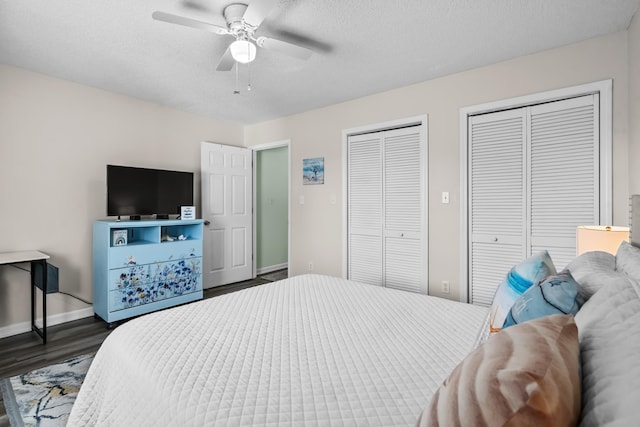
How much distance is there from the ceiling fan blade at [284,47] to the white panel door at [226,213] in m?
2.49

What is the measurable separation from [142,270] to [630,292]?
3.69 metres

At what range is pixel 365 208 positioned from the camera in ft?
12.6

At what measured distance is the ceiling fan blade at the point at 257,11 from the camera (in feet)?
5.95

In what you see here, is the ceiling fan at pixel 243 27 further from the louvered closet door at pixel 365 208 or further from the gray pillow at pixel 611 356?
the gray pillow at pixel 611 356

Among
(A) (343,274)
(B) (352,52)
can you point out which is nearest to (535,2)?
(B) (352,52)

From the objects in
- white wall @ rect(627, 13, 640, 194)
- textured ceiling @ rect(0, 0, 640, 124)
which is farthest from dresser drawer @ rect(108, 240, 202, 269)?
white wall @ rect(627, 13, 640, 194)

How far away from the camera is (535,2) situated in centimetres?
205

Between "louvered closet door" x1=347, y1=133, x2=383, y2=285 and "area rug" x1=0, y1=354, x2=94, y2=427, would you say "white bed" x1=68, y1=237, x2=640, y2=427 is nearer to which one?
"area rug" x1=0, y1=354, x2=94, y2=427

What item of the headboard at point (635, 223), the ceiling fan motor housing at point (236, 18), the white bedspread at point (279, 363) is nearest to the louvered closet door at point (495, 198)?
the headboard at point (635, 223)

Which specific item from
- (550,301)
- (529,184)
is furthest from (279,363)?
(529,184)

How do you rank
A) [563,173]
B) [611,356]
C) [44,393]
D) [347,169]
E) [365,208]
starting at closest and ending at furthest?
[611,356] < [44,393] < [563,173] < [365,208] < [347,169]

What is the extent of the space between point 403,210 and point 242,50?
2.27 metres

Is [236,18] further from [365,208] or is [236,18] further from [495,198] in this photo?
[495,198]

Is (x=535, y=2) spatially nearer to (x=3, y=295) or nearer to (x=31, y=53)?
(x=31, y=53)
